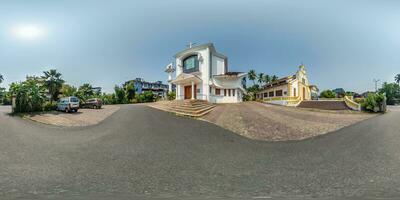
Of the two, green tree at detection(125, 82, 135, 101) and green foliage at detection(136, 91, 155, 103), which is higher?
green tree at detection(125, 82, 135, 101)

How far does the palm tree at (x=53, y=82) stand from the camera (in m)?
18.4

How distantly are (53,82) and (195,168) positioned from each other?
19.5 meters

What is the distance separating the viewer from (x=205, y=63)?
22797 millimetres

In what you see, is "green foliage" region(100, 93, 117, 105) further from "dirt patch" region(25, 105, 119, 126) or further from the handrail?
the handrail

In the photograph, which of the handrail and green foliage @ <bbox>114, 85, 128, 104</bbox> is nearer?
the handrail

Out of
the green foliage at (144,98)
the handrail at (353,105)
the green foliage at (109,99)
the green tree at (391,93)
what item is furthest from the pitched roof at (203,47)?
the green tree at (391,93)

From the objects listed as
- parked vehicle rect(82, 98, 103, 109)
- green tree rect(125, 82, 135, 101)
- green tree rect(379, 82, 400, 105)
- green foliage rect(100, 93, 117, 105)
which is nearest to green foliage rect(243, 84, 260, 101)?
green tree rect(379, 82, 400, 105)

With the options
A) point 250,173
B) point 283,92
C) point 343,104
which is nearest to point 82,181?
point 250,173

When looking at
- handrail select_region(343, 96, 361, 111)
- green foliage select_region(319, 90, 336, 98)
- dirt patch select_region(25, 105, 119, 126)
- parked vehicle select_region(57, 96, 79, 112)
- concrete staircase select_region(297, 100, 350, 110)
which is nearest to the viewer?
dirt patch select_region(25, 105, 119, 126)

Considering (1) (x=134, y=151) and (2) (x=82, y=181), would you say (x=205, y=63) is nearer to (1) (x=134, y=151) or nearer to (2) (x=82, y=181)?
(1) (x=134, y=151)

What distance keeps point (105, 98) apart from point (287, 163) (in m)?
34.2

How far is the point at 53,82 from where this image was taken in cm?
1862

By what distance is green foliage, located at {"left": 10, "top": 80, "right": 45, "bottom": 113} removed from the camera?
14.8m

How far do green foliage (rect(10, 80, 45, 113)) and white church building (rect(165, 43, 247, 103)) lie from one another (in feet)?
42.8
